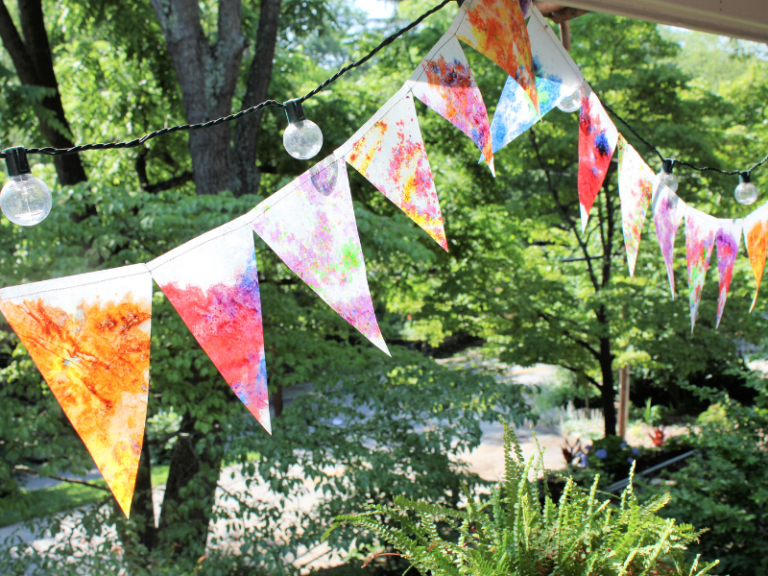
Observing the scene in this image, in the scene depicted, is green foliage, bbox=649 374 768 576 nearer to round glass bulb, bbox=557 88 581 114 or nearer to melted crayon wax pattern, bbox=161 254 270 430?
round glass bulb, bbox=557 88 581 114

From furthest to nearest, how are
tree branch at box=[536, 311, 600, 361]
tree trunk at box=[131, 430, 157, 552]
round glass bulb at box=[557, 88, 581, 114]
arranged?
tree branch at box=[536, 311, 600, 361], tree trunk at box=[131, 430, 157, 552], round glass bulb at box=[557, 88, 581, 114]

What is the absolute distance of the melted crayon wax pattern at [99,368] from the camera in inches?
38.7

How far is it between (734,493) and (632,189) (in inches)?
103

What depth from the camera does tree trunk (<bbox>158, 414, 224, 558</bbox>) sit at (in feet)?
10.9

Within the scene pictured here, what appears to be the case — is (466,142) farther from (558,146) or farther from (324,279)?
(324,279)

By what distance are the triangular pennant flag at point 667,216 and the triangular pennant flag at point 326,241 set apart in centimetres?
112

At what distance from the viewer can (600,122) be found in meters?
1.68

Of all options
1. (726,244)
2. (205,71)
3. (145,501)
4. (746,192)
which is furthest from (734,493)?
(205,71)

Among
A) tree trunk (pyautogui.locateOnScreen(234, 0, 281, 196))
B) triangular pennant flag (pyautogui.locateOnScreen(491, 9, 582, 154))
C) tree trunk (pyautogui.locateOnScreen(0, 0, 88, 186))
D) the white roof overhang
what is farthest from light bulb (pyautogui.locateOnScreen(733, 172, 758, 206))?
tree trunk (pyautogui.locateOnScreen(0, 0, 88, 186))

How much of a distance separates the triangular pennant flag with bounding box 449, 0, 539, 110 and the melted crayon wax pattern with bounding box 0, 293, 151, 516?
956 millimetres

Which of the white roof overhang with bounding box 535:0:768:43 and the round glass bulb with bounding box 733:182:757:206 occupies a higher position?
the white roof overhang with bounding box 535:0:768:43

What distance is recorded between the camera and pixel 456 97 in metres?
1.39

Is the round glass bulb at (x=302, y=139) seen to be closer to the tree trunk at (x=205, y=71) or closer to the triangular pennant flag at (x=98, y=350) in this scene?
the triangular pennant flag at (x=98, y=350)

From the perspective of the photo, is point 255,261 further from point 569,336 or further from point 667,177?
point 569,336
